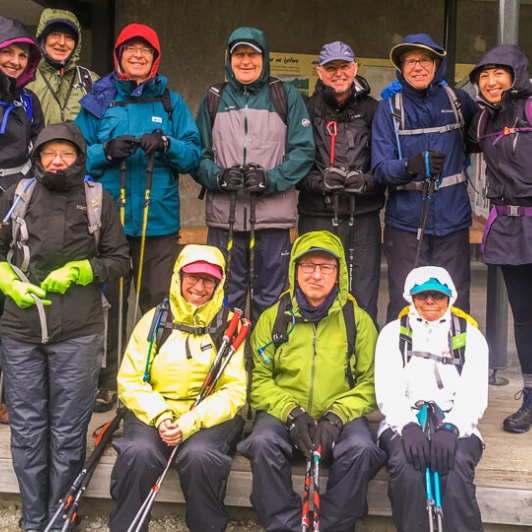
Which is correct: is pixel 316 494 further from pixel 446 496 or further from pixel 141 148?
pixel 141 148

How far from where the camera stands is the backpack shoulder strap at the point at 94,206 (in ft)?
12.0

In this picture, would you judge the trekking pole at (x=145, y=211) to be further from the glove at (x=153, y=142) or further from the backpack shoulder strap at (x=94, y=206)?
the backpack shoulder strap at (x=94, y=206)

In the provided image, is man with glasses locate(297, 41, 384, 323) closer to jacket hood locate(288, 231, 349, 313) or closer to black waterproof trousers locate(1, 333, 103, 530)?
jacket hood locate(288, 231, 349, 313)

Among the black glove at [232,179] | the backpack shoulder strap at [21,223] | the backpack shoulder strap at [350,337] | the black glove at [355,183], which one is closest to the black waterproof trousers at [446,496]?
the backpack shoulder strap at [350,337]

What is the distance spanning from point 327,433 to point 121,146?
6.29 ft

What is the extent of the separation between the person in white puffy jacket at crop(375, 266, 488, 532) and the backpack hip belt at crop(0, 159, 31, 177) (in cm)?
222

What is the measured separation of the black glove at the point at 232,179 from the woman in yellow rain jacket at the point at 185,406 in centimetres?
60

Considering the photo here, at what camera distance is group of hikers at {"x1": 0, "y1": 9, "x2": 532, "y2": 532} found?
350cm

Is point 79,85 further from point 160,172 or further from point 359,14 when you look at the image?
point 359,14

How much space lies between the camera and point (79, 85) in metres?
4.69

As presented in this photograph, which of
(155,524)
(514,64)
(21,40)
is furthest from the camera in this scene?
(21,40)

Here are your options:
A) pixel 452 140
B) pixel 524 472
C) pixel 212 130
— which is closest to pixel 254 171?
pixel 212 130

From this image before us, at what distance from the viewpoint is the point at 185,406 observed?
368 centimetres

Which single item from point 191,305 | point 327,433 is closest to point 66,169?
point 191,305
